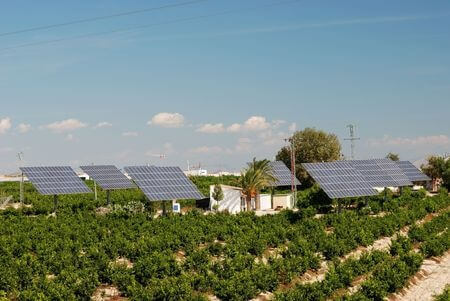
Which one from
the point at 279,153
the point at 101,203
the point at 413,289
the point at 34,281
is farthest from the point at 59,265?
the point at 279,153

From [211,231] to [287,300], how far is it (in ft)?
53.8

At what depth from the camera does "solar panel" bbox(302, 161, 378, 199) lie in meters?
46.8

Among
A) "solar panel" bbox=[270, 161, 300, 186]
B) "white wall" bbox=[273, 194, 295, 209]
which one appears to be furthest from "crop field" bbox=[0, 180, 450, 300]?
"solar panel" bbox=[270, 161, 300, 186]

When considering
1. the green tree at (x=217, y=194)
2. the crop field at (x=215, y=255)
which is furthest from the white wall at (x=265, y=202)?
the crop field at (x=215, y=255)

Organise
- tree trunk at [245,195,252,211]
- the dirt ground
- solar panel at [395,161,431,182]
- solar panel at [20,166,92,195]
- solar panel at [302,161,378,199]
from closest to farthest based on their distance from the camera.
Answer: the dirt ground, solar panel at [302,161,378,199], solar panel at [20,166,92,195], tree trunk at [245,195,252,211], solar panel at [395,161,431,182]

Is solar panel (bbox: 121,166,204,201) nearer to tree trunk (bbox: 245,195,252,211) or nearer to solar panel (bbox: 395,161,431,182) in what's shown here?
tree trunk (bbox: 245,195,252,211)

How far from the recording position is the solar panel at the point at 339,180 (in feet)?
154

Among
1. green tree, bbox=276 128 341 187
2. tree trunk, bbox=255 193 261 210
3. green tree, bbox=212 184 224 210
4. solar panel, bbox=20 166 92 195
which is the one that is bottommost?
tree trunk, bbox=255 193 261 210

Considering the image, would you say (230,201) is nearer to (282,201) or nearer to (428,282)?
(282,201)

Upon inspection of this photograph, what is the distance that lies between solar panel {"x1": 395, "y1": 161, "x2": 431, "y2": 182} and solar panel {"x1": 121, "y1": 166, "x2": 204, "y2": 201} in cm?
3032

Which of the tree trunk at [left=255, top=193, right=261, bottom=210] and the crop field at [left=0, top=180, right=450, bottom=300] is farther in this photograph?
the tree trunk at [left=255, top=193, right=261, bottom=210]

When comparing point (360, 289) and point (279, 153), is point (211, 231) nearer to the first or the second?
point (360, 289)

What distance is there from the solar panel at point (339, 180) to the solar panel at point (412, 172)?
20.6 m

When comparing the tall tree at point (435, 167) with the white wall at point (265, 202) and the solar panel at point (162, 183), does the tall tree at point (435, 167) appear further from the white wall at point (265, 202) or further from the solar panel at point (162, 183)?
the solar panel at point (162, 183)
